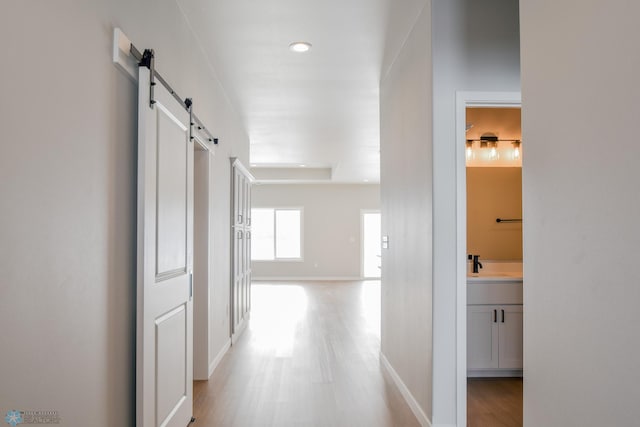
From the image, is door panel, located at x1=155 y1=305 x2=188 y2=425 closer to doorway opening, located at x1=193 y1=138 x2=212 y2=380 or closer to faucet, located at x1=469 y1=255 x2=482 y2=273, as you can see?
doorway opening, located at x1=193 y1=138 x2=212 y2=380

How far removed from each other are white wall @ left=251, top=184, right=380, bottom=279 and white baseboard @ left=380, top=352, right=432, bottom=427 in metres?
8.87

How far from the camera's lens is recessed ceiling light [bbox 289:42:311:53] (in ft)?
12.5

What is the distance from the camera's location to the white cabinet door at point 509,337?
4.03m

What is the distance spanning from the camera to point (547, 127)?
5.18 feet

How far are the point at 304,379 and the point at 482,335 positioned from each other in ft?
4.98

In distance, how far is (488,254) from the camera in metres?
4.98

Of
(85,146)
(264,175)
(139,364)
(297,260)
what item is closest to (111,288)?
(139,364)

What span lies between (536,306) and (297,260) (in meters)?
11.9

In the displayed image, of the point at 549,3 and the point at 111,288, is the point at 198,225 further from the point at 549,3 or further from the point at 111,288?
the point at 549,3

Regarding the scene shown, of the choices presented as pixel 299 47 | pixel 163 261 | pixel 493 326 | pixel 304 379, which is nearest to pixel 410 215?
pixel 493 326

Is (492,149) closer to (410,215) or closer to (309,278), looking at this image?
(410,215)

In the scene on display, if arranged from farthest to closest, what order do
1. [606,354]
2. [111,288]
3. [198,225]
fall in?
[198,225]
[111,288]
[606,354]

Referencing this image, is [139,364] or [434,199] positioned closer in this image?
[139,364]

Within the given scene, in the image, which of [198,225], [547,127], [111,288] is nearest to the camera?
[547,127]
